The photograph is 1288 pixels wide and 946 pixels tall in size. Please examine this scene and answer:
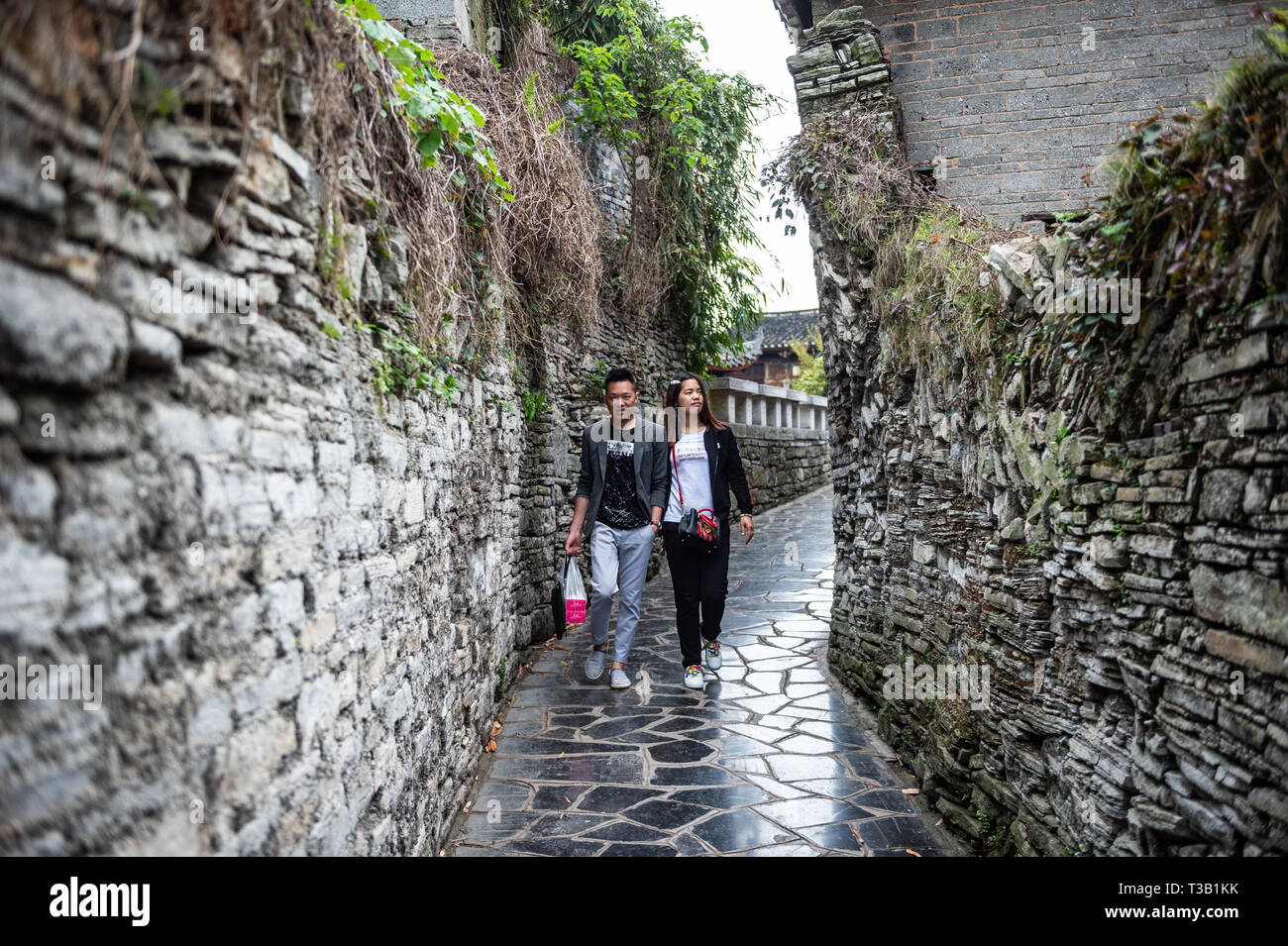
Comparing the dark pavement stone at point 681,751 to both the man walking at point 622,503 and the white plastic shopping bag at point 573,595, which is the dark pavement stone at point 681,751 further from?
the white plastic shopping bag at point 573,595

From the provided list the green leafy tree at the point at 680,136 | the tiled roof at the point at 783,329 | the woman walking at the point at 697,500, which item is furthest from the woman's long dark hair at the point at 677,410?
the tiled roof at the point at 783,329

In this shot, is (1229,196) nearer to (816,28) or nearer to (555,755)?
(555,755)

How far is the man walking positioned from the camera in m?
5.25

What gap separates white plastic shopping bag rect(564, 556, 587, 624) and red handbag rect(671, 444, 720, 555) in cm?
76

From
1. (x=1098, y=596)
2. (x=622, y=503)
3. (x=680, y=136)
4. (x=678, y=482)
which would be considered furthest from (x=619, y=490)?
(x=680, y=136)

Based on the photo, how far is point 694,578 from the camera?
207 inches

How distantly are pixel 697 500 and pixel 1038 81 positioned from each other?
4.54 meters

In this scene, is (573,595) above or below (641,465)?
below

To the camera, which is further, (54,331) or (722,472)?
(722,472)

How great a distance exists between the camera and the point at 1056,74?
643 centimetres

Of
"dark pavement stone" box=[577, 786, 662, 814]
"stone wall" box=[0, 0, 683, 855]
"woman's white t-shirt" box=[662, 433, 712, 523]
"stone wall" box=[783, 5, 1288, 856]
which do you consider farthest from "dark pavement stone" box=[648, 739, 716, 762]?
"stone wall" box=[0, 0, 683, 855]

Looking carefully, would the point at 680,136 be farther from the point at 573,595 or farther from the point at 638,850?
the point at 638,850
